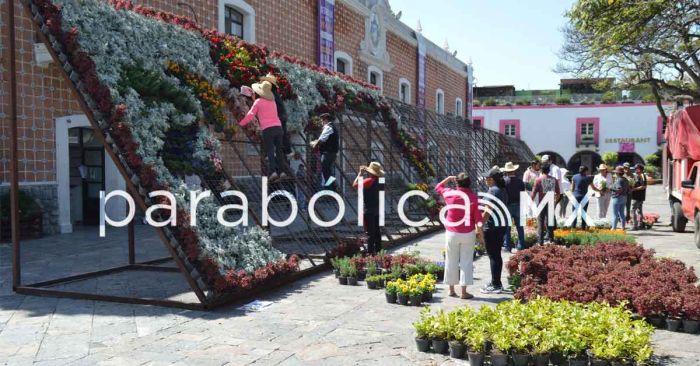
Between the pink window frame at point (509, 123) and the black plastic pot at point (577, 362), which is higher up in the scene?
the pink window frame at point (509, 123)

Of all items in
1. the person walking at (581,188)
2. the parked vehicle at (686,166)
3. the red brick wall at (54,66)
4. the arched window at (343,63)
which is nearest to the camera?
the parked vehicle at (686,166)

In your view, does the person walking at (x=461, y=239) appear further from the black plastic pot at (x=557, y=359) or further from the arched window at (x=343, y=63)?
the arched window at (x=343, y=63)

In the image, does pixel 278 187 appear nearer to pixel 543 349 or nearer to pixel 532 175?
pixel 543 349

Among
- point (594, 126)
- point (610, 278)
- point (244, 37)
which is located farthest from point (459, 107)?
point (610, 278)

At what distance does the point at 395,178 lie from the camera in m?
16.1

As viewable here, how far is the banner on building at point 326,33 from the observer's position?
72.1ft

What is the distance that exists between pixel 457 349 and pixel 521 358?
0.55 metres

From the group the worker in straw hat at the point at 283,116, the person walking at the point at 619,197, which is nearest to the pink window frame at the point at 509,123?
the person walking at the point at 619,197

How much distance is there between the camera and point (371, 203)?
33.7 ft

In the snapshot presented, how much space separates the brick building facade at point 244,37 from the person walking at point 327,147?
5.64 metres

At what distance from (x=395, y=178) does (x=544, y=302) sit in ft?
34.0

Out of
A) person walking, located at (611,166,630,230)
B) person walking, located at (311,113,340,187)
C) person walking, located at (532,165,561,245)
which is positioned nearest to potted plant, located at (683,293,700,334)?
person walking, located at (532,165,561,245)

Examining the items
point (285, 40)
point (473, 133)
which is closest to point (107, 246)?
point (285, 40)

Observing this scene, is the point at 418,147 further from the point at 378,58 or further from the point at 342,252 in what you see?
the point at 378,58
